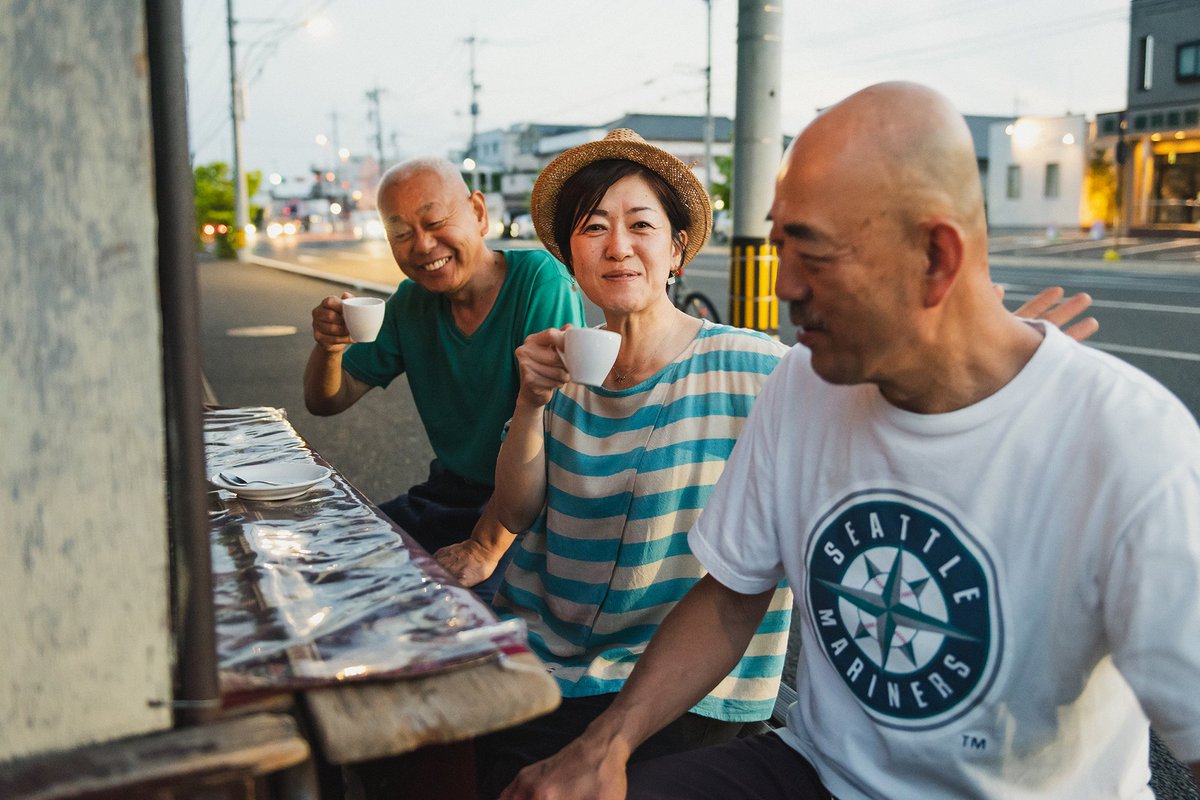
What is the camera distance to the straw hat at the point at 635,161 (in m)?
2.47

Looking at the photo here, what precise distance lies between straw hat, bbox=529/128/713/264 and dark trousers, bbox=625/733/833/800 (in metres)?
1.36

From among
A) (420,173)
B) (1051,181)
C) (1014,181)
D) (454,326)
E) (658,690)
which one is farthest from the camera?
(1014,181)

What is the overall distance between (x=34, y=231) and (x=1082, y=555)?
1312 millimetres

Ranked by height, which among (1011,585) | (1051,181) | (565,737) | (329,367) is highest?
(1051,181)

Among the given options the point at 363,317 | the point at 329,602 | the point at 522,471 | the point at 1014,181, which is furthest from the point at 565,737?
the point at 1014,181

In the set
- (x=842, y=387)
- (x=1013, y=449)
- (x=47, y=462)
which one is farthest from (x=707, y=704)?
(x=47, y=462)

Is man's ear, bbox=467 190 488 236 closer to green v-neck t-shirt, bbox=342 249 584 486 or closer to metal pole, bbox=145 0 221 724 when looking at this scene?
green v-neck t-shirt, bbox=342 249 584 486

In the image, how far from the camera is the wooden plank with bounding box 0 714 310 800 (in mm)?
1000

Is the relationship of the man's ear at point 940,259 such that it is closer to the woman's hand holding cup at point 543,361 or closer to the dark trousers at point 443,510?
the woman's hand holding cup at point 543,361

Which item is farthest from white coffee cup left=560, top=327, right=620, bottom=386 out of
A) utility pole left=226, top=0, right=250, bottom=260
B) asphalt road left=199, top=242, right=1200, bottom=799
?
utility pole left=226, top=0, right=250, bottom=260

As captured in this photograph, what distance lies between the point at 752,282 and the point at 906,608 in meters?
5.43

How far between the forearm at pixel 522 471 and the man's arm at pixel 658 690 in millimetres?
619

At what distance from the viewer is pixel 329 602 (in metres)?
1.56

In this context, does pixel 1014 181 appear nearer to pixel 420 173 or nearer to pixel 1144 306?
pixel 1144 306
